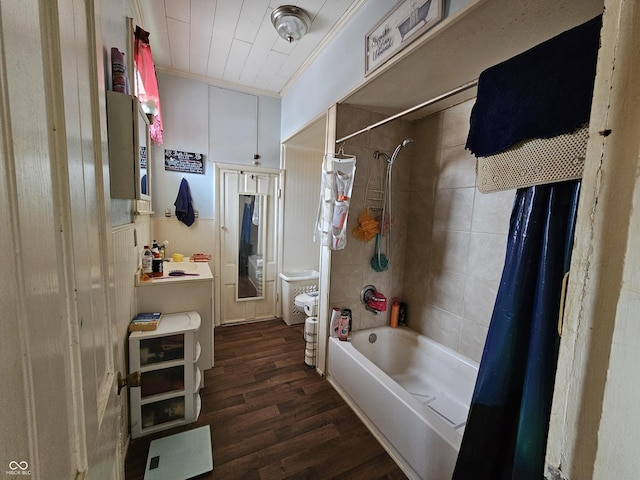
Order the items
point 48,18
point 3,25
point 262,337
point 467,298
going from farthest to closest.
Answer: point 262,337 → point 467,298 → point 48,18 → point 3,25

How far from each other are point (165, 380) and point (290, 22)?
2.52m

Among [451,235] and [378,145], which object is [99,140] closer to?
[378,145]

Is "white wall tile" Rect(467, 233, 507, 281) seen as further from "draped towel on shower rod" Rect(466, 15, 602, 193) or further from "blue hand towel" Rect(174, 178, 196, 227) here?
"blue hand towel" Rect(174, 178, 196, 227)

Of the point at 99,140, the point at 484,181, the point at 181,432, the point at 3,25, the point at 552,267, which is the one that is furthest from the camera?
the point at 181,432

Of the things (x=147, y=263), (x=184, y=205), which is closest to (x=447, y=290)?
(x=147, y=263)

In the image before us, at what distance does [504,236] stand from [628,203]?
5.21 ft

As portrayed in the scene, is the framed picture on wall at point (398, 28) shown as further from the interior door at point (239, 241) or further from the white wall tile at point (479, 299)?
the interior door at point (239, 241)

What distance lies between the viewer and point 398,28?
4.26ft

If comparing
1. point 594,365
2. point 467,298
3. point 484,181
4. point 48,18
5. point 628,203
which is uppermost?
point 48,18

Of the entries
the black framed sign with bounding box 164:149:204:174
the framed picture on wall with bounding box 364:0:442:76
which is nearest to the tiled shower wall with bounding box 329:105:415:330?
the framed picture on wall with bounding box 364:0:442:76

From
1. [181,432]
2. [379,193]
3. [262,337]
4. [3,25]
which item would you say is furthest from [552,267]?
[262,337]

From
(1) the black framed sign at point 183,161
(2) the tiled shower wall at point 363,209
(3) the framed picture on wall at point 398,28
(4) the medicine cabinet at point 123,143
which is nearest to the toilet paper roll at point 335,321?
(2) the tiled shower wall at point 363,209

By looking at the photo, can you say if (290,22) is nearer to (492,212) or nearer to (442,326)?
(492,212)

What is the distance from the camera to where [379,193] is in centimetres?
213
